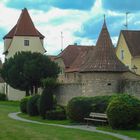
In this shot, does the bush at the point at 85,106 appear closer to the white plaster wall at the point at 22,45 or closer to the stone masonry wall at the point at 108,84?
the stone masonry wall at the point at 108,84

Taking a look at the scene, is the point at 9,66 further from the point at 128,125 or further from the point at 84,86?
the point at 128,125

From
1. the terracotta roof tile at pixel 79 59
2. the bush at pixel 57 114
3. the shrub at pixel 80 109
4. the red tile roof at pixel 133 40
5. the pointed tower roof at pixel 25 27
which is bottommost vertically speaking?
the bush at pixel 57 114

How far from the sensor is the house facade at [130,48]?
72.1 metres

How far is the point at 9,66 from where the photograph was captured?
66.9 metres

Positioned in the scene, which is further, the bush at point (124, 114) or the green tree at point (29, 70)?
the green tree at point (29, 70)

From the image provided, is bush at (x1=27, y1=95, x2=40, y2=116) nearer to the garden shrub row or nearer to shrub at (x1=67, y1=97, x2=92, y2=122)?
the garden shrub row

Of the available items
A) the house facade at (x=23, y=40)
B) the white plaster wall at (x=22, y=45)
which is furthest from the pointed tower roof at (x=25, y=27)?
the white plaster wall at (x=22, y=45)

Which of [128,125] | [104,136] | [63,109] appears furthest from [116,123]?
[63,109]

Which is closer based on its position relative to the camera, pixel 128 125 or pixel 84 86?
pixel 128 125

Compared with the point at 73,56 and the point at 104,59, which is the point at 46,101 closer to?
the point at 104,59

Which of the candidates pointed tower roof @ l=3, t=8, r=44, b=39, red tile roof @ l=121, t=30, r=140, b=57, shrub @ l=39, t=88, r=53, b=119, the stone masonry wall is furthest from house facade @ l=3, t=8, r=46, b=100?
shrub @ l=39, t=88, r=53, b=119

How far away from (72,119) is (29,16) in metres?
48.4

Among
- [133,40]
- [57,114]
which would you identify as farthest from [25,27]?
[57,114]

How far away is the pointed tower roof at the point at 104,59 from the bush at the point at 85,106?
6832mm
